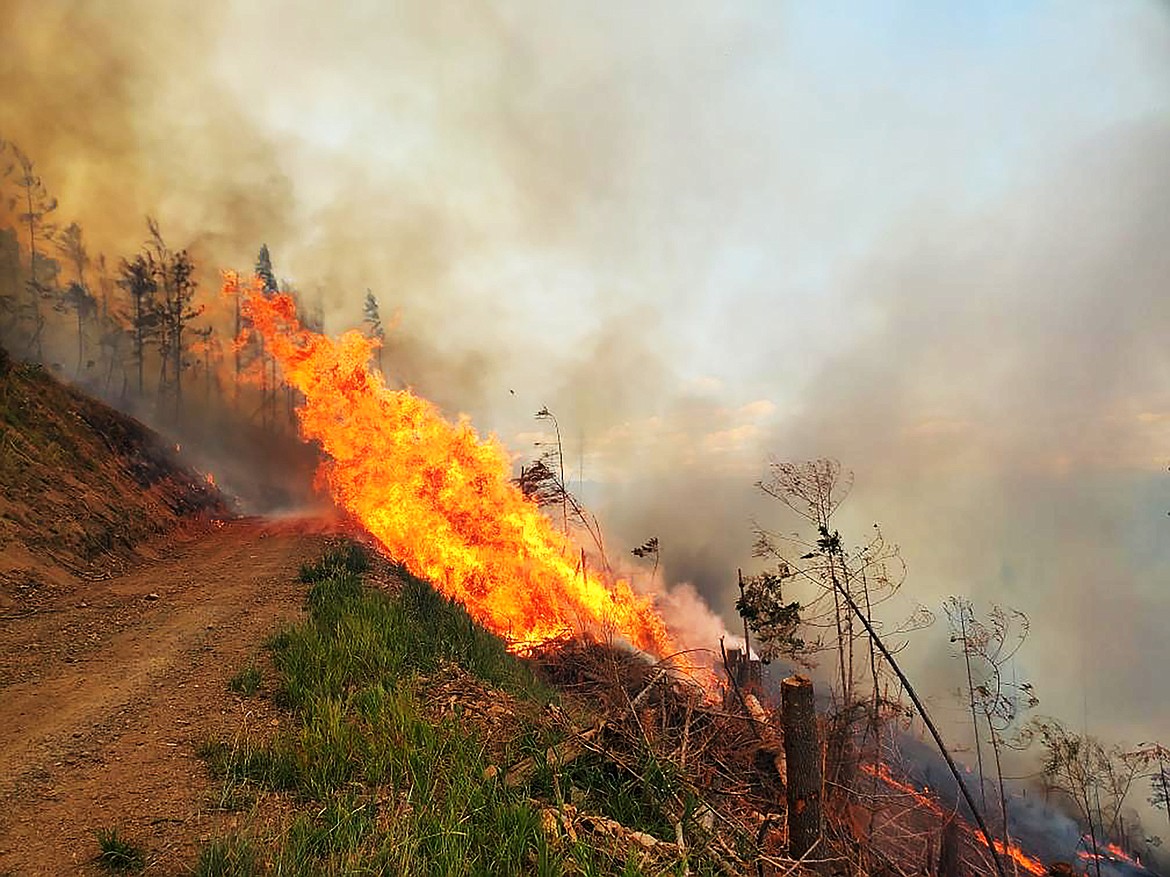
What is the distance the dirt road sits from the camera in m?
4.62

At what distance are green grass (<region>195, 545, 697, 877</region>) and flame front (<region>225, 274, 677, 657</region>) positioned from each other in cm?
897

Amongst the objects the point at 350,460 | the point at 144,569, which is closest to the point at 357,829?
the point at 144,569

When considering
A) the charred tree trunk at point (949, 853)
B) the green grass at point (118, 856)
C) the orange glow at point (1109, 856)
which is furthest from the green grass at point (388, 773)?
the orange glow at point (1109, 856)

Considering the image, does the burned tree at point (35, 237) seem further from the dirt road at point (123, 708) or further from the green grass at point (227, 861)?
the green grass at point (227, 861)

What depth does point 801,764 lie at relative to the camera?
4.86 meters

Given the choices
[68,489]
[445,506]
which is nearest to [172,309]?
[68,489]

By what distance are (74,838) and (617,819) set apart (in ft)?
14.3

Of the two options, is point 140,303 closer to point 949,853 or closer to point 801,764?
point 801,764

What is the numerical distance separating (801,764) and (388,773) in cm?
377

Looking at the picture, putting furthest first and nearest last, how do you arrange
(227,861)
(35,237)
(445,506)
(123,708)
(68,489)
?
(35,237)
(445,506)
(68,489)
(123,708)
(227,861)

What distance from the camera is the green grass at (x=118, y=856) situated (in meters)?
4.19

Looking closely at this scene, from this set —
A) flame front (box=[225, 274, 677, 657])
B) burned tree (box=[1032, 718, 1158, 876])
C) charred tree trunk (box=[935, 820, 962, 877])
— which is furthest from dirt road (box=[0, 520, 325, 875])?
burned tree (box=[1032, 718, 1158, 876])

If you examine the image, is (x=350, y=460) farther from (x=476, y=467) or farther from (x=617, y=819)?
(x=617, y=819)

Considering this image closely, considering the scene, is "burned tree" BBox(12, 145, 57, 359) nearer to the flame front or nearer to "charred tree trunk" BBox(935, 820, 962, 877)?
the flame front
